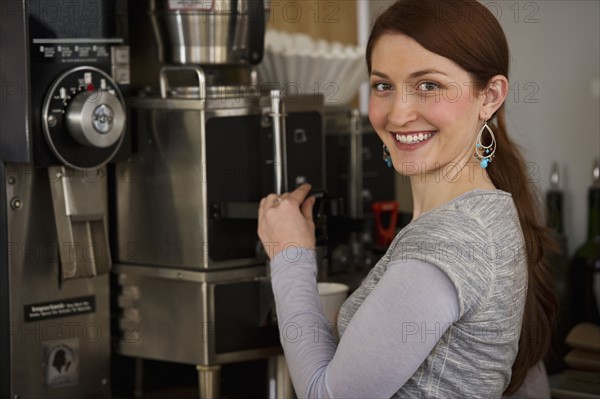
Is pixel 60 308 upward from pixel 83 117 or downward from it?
downward

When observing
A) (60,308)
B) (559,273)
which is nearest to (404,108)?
(60,308)

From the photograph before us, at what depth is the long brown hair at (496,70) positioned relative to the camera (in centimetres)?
120

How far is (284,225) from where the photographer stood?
4.68 ft

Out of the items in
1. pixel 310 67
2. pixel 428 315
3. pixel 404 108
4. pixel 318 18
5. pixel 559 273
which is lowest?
pixel 559 273

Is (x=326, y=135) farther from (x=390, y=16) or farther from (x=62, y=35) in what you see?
(x=390, y=16)

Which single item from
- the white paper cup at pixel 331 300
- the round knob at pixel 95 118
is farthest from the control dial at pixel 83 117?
the white paper cup at pixel 331 300

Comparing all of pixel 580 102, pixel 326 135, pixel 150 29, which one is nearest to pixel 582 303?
pixel 580 102

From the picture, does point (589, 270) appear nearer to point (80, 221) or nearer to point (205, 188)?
point (205, 188)

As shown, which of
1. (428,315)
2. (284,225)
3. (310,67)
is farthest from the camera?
(310,67)

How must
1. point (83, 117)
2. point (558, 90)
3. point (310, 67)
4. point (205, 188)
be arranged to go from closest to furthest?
point (83, 117), point (205, 188), point (310, 67), point (558, 90)

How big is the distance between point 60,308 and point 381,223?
0.78 meters

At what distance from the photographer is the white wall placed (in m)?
2.17

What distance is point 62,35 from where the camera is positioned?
1609 millimetres

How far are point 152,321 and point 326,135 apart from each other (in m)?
0.60
